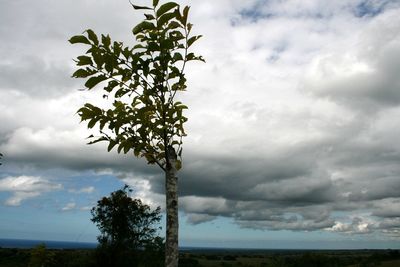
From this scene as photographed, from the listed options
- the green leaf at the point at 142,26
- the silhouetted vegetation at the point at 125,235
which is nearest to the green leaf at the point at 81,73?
the green leaf at the point at 142,26

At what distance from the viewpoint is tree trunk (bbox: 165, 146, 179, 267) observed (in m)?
4.46

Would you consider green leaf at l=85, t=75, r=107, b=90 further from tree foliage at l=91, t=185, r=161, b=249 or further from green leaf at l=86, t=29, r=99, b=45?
tree foliage at l=91, t=185, r=161, b=249

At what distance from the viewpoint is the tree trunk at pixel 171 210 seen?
446cm

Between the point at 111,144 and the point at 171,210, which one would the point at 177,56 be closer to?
the point at 111,144

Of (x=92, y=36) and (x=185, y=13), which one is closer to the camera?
(x=92, y=36)

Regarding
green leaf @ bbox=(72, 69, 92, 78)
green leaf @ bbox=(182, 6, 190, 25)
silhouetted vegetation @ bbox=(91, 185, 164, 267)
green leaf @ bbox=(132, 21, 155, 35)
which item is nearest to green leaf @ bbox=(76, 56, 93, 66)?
green leaf @ bbox=(72, 69, 92, 78)

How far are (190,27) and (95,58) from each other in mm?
1040

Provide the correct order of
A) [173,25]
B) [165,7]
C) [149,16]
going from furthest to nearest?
[173,25]
[149,16]
[165,7]

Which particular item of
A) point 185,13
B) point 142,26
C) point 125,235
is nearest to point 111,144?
point 142,26

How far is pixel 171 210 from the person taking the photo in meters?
4.59

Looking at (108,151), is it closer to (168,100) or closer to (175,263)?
(168,100)

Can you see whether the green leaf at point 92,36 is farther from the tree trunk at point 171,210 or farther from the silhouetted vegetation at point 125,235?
the silhouetted vegetation at point 125,235

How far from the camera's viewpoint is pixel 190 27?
417 centimetres

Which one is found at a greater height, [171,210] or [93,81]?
[93,81]
